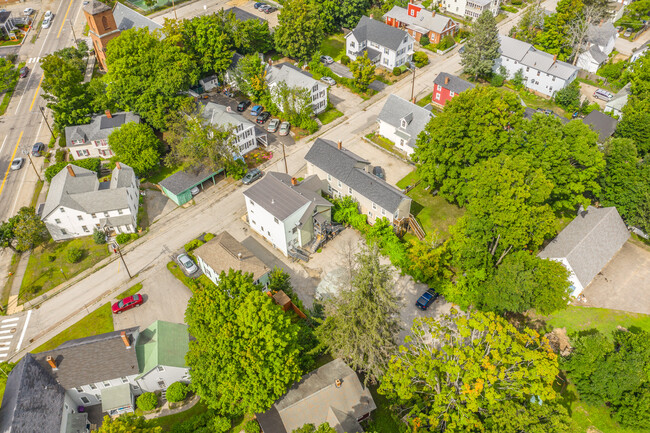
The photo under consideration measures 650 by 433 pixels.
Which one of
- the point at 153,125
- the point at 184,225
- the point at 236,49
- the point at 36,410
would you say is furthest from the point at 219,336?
the point at 236,49

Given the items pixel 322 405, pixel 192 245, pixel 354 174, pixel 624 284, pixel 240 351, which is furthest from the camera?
pixel 354 174

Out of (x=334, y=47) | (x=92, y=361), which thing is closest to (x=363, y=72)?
(x=334, y=47)

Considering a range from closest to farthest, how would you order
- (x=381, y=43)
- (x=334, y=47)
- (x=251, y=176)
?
(x=251, y=176) < (x=381, y=43) < (x=334, y=47)

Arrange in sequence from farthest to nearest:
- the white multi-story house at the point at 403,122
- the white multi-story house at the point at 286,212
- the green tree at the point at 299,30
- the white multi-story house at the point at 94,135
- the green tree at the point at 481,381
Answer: the green tree at the point at 299,30 → the white multi-story house at the point at 94,135 → the white multi-story house at the point at 403,122 → the white multi-story house at the point at 286,212 → the green tree at the point at 481,381

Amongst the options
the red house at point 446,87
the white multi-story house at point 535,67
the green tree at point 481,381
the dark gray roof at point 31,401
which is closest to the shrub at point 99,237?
the dark gray roof at point 31,401

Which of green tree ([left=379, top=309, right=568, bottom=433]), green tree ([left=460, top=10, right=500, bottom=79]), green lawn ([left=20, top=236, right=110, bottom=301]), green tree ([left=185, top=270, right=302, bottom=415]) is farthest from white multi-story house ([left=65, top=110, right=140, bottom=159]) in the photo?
green tree ([left=460, top=10, right=500, bottom=79])

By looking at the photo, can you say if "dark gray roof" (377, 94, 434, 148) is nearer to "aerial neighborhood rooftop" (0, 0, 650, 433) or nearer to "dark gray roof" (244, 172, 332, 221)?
"aerial neighborhood rooftop" (0, 0, 650, 433)

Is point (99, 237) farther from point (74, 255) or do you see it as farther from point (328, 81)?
point (328, 81)

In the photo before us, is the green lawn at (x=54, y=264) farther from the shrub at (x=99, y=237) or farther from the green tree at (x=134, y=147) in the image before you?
the green tree at (x=134, y=147)
